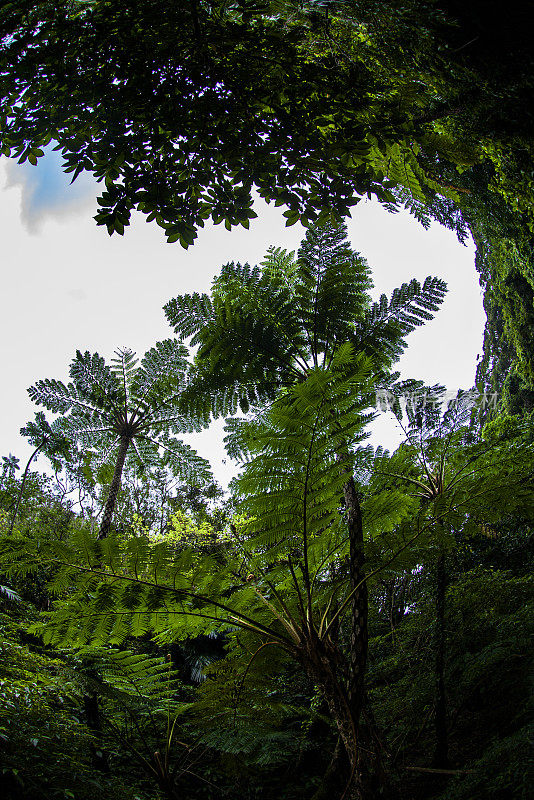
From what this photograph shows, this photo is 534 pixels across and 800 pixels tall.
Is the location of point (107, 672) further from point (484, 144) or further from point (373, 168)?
point (484, 144)

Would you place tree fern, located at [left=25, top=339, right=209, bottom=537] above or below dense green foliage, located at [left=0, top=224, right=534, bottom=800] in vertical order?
above

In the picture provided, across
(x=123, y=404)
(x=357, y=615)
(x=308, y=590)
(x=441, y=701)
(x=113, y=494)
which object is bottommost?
(x=441, y=701)

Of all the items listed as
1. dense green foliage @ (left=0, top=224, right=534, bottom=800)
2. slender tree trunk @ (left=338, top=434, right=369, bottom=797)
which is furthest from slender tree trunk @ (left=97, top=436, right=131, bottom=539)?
slender tree trunk @ (left=338, top=434, right=369, bottom=797)

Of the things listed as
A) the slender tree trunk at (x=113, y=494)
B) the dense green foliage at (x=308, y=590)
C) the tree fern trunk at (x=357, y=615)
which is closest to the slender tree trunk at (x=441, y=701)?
the dense green foliage at (x=308, y=590)

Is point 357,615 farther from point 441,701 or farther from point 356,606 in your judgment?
point 441,701

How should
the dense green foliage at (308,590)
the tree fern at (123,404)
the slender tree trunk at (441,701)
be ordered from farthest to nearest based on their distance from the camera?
the tree fern at (123,404) < the slender tree trunk at (441,701) < the dense green foliage at (308,590)

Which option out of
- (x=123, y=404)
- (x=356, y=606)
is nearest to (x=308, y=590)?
(x=356, y=606)

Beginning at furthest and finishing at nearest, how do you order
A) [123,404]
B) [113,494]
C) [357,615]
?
[123,404] → [113,494] → [357,615]

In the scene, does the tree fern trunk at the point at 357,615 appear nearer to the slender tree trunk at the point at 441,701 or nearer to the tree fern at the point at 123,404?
the slender tree trunk at the point at 441,701

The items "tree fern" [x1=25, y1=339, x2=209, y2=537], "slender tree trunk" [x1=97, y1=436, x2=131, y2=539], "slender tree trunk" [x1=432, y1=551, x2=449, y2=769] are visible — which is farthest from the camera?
"tree fern" [x1=25, y1=339, x2=209, y2=537]

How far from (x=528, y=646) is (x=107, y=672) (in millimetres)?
2800

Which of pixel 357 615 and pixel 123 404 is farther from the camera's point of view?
pixel 123 404

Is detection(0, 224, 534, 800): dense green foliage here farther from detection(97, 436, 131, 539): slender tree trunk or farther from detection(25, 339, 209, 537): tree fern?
detection(25, 339, 209, 537): tree fern

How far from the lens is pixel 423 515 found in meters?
1.99
